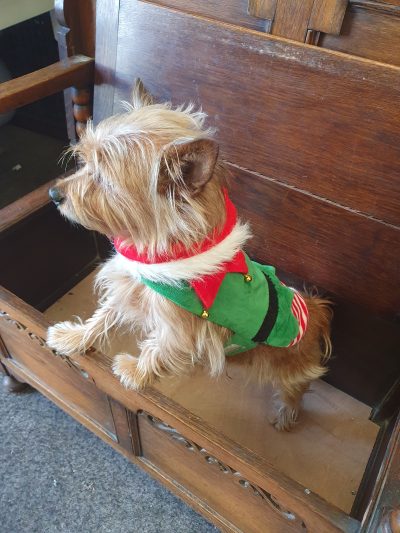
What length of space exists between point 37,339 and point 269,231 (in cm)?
61

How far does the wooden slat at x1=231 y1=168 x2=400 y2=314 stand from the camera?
0.98 meters

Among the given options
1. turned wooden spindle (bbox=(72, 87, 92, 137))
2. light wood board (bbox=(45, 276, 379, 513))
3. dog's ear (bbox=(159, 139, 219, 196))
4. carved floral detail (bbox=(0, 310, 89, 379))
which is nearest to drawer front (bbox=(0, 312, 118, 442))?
carved floral detail (bbox=(0, 310, 89, 379))

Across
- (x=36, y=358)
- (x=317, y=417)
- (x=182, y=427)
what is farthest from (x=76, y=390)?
(x=317, y=417)

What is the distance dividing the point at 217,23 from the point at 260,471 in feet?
2.95

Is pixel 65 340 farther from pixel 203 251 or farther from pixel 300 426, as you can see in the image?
pixel 300 426

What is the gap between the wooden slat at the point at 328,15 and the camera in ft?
2.73

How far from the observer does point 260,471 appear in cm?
71

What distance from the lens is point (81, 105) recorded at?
129cm

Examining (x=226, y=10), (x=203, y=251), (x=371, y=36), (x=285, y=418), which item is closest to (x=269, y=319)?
(x=203, y=251)

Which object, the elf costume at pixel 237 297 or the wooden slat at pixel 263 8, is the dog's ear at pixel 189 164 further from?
the wooden slat at pixel 263 8

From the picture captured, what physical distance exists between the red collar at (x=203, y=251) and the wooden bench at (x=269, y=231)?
21cm

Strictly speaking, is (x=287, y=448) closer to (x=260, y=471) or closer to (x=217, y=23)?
(x=260, y=471)

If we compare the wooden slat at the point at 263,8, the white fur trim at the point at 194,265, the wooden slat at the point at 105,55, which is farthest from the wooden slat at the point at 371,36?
the wooden slat at the point at 105,55

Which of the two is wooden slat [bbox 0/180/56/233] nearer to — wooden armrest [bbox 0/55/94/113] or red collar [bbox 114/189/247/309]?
wooden armrest [bbox 0/55/94/113]
